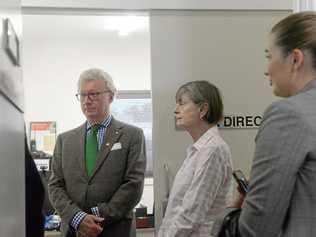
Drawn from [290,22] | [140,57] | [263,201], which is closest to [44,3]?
[290,22]

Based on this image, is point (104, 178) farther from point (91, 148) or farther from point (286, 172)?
point (286, 172)

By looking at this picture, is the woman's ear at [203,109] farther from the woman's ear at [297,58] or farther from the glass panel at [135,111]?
the glass panel at [135,111]

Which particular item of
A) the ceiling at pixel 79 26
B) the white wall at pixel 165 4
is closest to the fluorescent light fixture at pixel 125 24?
the ceiling at pixel 79 26

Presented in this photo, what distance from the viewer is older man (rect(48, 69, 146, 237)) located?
2.14m

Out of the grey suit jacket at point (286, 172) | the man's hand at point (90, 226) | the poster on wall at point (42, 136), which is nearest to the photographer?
the grey suit jacket at point (286, 172)

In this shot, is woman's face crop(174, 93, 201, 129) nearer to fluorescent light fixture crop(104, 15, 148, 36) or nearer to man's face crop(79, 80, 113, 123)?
man's face crop(79, 80, 113, 123)

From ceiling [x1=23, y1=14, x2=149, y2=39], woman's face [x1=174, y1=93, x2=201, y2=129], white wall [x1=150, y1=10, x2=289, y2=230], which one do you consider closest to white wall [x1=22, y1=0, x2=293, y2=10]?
white wall [x1=150, y1=10, x2=289, y2=230]

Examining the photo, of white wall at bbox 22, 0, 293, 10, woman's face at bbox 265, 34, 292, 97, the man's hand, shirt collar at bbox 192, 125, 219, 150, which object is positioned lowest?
the man's hand

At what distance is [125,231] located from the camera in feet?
7.23

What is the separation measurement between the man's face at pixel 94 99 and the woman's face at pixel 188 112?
1.76 ft

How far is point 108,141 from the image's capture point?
2275mm

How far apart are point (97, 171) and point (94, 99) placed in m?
0.38

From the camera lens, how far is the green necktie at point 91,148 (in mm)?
2260

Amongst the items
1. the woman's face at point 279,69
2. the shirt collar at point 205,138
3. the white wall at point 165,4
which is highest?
the white wall at point 165,4
